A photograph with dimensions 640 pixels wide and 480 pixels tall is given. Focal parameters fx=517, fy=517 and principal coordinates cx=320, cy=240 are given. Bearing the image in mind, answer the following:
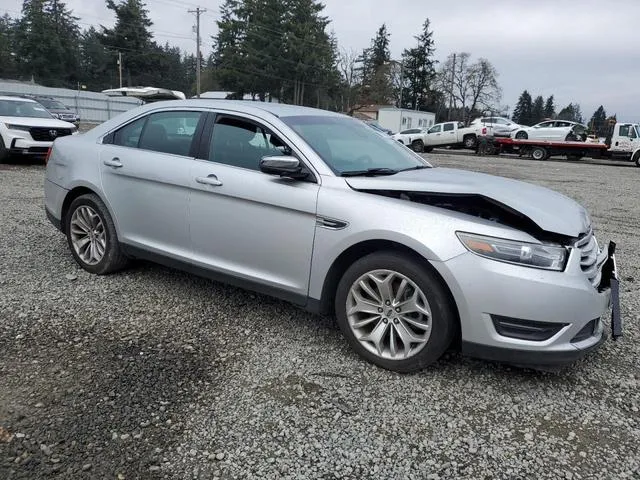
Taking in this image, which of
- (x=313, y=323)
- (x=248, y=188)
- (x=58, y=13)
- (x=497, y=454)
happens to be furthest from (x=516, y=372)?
(x=58, y=13)

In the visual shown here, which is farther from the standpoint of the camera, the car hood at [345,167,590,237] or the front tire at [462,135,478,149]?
the front tire at [462,135,478,149]

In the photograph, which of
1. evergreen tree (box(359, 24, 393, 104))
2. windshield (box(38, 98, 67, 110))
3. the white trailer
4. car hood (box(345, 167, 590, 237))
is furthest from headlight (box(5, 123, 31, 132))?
evergreen tree (box(359, 24, 393, 104))

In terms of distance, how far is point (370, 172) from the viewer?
3.61 m

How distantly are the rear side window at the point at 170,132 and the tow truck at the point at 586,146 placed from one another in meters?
25.1

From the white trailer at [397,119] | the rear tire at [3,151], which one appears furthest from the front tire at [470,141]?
the white trailer at [397,119]

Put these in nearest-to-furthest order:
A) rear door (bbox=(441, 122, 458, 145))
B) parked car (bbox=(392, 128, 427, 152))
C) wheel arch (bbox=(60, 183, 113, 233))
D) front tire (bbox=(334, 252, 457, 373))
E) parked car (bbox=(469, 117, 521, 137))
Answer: front tire (bbox=(334, 252, 457, 373)) → wheel arch (bbox=(60, 183, 113, 233)) → parked car (bbox=(469, 117, 521, 137)) → rear door (bbox=(441, 122, 458, 145)) → parked car (bbox=(392, 128, 427, 152))

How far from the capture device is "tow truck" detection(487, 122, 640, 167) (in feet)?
78.3

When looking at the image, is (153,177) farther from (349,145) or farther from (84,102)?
(84,102)

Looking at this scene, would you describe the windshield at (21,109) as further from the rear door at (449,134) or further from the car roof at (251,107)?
the rear door at (449,134)

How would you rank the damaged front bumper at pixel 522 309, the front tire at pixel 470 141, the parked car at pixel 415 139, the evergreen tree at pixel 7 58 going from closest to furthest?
the damaged front bumper at pixel 522 309
the front tire at pixel 470 141
the parked car at pixel 415 139
the evergreen tree at pixel 7 58

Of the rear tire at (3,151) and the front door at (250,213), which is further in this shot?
the rear tire at (3,151)

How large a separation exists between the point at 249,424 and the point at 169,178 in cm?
209

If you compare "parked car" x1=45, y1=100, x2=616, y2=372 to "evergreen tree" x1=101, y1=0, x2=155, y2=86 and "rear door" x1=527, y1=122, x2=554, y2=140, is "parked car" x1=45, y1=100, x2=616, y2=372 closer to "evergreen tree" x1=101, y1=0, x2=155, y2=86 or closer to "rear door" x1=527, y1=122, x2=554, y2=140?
"rear door" x1=527, y1=122, x2=554, y2=140

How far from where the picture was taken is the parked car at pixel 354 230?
9.18ft
